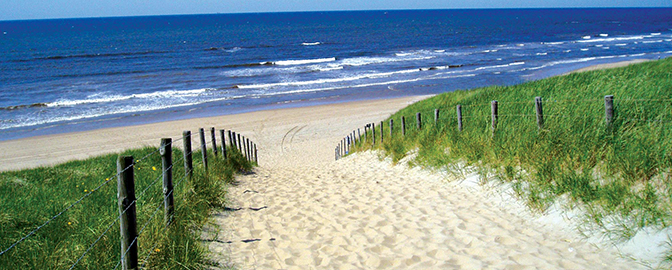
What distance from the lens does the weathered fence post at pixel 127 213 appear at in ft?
13.3

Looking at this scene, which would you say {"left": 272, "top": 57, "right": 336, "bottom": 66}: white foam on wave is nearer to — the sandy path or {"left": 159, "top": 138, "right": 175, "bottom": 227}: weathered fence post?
the sandy path

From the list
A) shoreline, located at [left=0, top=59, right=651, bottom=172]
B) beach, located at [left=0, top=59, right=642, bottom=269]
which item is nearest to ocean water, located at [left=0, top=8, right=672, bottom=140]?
shoreline, located at [left=0, top=59, right=651, bottom=172]

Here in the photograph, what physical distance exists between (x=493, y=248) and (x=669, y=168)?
7.22 ft

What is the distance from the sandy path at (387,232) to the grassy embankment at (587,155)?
451 mm

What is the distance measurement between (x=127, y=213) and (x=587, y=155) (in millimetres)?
5685

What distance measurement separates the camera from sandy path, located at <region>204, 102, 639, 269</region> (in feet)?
16.6

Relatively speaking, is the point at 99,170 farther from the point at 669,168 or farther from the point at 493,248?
the point at 669,168

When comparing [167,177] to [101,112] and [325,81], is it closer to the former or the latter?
[101,112]

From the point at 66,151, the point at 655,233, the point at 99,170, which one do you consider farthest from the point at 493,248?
the point at 66,151

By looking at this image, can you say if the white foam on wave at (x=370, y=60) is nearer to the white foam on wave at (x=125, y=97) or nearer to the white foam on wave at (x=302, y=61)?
the white foam on wave at (x=302, y=61)

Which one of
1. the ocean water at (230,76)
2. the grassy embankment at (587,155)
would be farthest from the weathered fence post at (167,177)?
the ocean water at (230,76)

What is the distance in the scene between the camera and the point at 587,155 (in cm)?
639

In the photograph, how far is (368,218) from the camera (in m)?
6.80

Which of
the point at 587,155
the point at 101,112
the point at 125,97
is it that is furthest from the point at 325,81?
the point at 587,155
